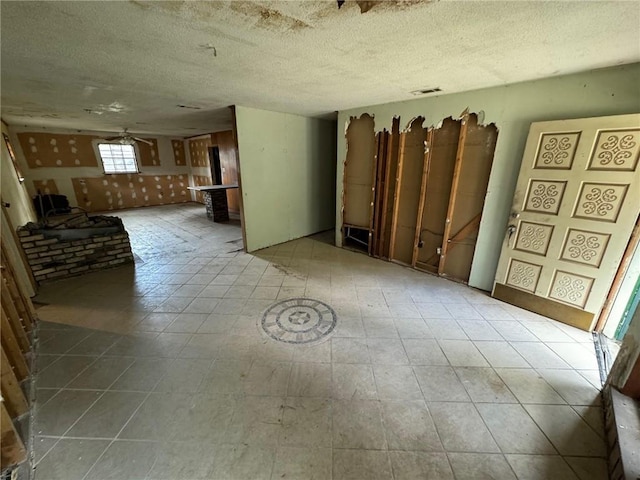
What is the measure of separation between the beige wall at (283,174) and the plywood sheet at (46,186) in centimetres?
716

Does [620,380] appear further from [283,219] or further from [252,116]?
[252,116]

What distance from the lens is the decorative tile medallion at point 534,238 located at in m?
2.55

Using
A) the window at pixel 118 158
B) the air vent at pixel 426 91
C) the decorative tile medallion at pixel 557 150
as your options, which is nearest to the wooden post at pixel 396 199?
the air vent at pixel 426 91

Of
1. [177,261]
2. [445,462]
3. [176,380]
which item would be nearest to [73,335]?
[176,380]

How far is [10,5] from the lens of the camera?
1273 mm

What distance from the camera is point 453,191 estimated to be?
3225 millimetres

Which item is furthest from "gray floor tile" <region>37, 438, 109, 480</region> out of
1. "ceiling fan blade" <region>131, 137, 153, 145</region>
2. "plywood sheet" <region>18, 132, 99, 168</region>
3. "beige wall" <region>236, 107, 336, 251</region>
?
"ceiling fan blade" <region>131, 137, 153, 145</region>

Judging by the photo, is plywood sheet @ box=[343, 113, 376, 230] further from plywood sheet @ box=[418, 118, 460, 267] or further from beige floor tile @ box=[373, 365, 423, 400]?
beige floor tile @ box=[373, 365, 423, 400]

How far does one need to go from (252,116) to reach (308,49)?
2562 millimetres

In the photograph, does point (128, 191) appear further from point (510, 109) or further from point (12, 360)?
point (510, 109)

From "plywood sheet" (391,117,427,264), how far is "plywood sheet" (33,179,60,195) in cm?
961

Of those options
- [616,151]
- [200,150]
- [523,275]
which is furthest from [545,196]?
[200,150]

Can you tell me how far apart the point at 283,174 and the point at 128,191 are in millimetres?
7125

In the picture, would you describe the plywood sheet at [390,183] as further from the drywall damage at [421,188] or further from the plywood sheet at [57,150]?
the plywood sheet at [57,150]
